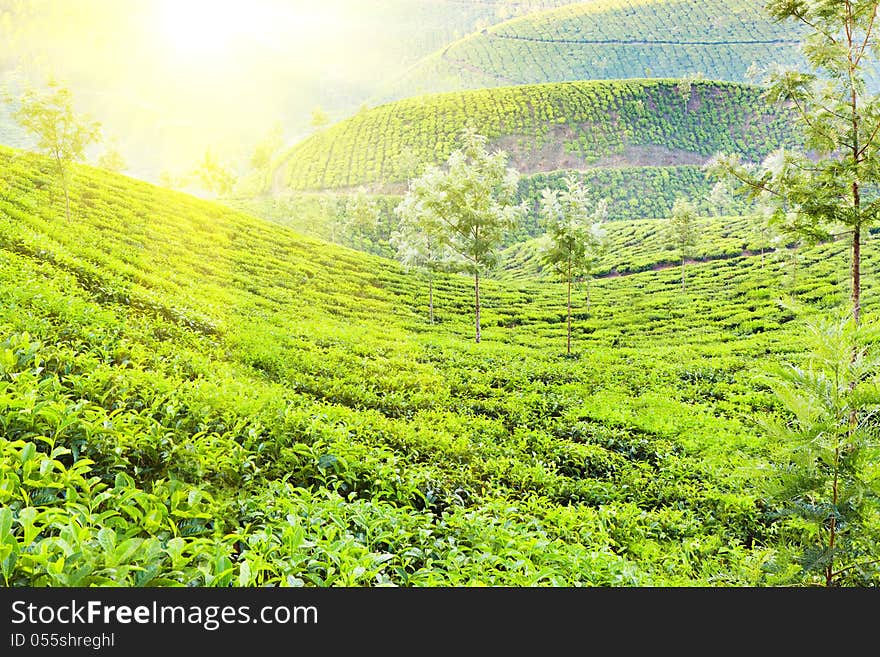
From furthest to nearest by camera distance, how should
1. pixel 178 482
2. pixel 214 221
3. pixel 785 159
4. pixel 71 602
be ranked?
pixel 214 221, pixel 785 159, pixel 178 482, pixel 71 602

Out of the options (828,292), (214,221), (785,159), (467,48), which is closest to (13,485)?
(785,159)

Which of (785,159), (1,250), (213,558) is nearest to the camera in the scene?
(213,558)

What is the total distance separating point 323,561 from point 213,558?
2.11ft

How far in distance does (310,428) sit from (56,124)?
30.6 feet

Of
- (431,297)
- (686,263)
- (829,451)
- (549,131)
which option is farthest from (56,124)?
(549,131)

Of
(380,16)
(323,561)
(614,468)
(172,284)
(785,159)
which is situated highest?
(380,16)

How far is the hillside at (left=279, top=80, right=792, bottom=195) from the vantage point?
26.0 m

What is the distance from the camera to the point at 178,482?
3279mm

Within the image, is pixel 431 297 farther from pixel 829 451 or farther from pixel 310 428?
pixel 829 451

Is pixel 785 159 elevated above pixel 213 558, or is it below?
above

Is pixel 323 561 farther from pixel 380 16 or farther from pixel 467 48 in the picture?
pixel 467 48

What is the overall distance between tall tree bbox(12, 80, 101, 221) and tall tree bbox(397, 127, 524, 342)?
27.7 ft

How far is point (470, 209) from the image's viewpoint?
1376 centimetres

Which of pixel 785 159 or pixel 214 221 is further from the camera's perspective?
pixel 214 221
